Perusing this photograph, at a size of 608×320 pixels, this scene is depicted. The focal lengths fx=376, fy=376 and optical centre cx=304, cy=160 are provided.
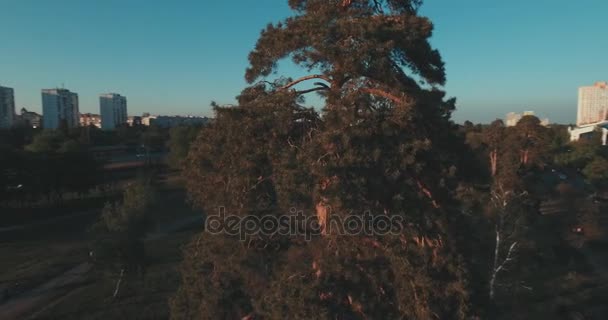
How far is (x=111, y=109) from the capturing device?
131 meters

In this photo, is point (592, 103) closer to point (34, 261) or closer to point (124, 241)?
point (124, 241)

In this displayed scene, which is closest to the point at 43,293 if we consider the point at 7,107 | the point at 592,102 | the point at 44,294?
the point at 44,294

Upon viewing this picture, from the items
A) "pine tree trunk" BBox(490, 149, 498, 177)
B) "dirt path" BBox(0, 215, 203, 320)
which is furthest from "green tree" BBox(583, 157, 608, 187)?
"dirt path" BBox(0, 215, 203, 320)

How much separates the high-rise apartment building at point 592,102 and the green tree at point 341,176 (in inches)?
6289

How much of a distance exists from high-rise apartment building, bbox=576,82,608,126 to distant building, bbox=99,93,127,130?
541 feet

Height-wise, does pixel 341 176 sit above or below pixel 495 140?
below

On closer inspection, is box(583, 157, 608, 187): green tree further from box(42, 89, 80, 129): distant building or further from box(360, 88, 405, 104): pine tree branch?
box(42, 89, 80, 129): distant building

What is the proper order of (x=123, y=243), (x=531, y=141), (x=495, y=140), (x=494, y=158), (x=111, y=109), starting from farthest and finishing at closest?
(x=111, y=109) → (x=495, y=140) → (x=494, y=158) → (x=531, y=141) → (x=123, y=243)

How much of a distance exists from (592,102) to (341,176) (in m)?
169

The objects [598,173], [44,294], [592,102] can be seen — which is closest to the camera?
[44,294]

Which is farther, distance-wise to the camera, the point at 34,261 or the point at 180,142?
the point at 180,142

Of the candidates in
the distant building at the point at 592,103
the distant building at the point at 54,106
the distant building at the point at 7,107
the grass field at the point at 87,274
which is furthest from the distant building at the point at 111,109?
the distant building at the point at 592,103

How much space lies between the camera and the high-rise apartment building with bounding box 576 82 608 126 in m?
134

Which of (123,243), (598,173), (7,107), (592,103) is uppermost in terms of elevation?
(592,103)
